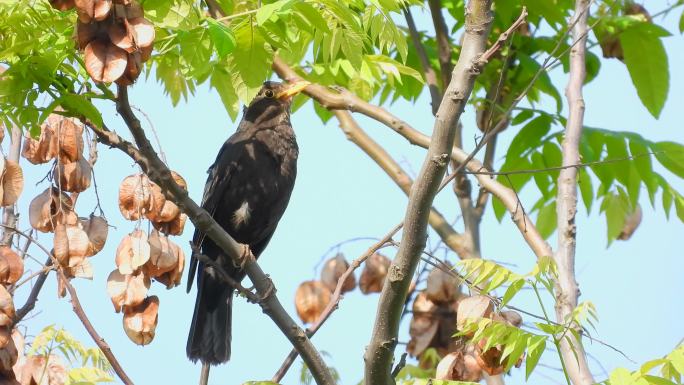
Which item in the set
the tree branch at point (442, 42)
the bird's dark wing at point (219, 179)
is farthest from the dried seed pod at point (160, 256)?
the tree branch at point (442, 42)

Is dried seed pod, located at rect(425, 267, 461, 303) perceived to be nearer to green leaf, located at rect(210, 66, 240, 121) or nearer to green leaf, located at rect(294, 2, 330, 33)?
green leaf, located at rect(210, 66, 240, 121)

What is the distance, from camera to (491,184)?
5.10 meters

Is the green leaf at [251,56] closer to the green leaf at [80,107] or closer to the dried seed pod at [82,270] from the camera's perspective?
the green leaf at [80,107]

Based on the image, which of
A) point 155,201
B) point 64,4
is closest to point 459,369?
point 155,201

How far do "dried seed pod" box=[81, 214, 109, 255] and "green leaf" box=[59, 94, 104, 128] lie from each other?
47 cm

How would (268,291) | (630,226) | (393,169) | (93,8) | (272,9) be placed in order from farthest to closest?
(630,226) < (393,169) < (268,291) < (272,9) < (93,8)

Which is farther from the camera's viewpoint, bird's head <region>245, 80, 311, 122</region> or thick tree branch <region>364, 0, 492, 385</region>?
bird's head <region>245, 80, 311, 122</region>

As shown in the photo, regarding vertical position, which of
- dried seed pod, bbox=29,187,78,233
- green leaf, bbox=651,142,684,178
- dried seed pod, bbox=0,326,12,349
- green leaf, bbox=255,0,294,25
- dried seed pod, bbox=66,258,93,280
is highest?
green leaf, bbox=651,142,684,178

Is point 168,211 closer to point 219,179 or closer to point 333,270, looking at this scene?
point 333,270

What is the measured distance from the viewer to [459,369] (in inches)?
143

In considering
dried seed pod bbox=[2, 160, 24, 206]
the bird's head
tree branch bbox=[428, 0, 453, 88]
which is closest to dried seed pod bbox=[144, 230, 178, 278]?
dried seed pod bbox=[2, 160, 24, 206]

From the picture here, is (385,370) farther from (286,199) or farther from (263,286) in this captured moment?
(286,199)

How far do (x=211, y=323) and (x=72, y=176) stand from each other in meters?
2.39

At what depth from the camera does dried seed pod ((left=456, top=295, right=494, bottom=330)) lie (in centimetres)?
343
